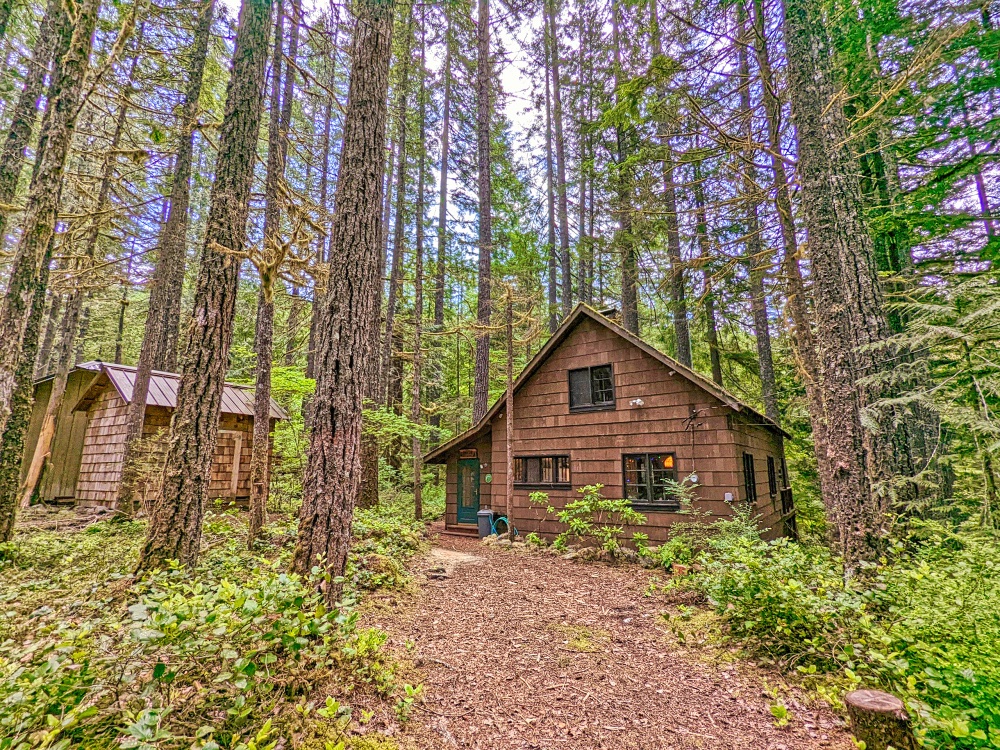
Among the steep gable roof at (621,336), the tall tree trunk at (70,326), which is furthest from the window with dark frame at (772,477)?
the tall tree trunk at (70,326)

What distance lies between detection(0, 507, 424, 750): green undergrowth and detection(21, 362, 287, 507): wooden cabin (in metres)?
8.43

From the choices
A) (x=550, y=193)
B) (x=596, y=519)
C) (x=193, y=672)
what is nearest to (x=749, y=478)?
(x=596, y=519)

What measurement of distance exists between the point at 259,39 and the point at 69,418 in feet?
44.5

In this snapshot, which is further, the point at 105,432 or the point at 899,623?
the point at 105,432

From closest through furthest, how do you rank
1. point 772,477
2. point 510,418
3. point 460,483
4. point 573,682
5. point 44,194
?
point 573,682
point 44,194
point 510,418
point 772,477
point 460,483

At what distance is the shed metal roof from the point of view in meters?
11.1

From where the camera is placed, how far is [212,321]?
5.04 m

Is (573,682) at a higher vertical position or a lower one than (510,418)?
lower

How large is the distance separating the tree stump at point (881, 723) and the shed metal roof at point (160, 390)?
12045mm

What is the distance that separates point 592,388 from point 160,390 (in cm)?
1236

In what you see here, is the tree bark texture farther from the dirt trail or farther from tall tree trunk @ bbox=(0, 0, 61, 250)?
the dirt trail

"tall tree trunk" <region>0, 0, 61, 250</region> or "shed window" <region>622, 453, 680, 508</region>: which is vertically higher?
"tall tree trunk" <region>0, 0, 61, 250</region>

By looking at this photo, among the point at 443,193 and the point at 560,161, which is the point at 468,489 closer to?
the point at 443,193

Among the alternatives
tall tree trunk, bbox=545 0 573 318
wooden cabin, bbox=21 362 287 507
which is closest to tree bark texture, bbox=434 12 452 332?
tall tree trunk, bbox=545 0 573 318
